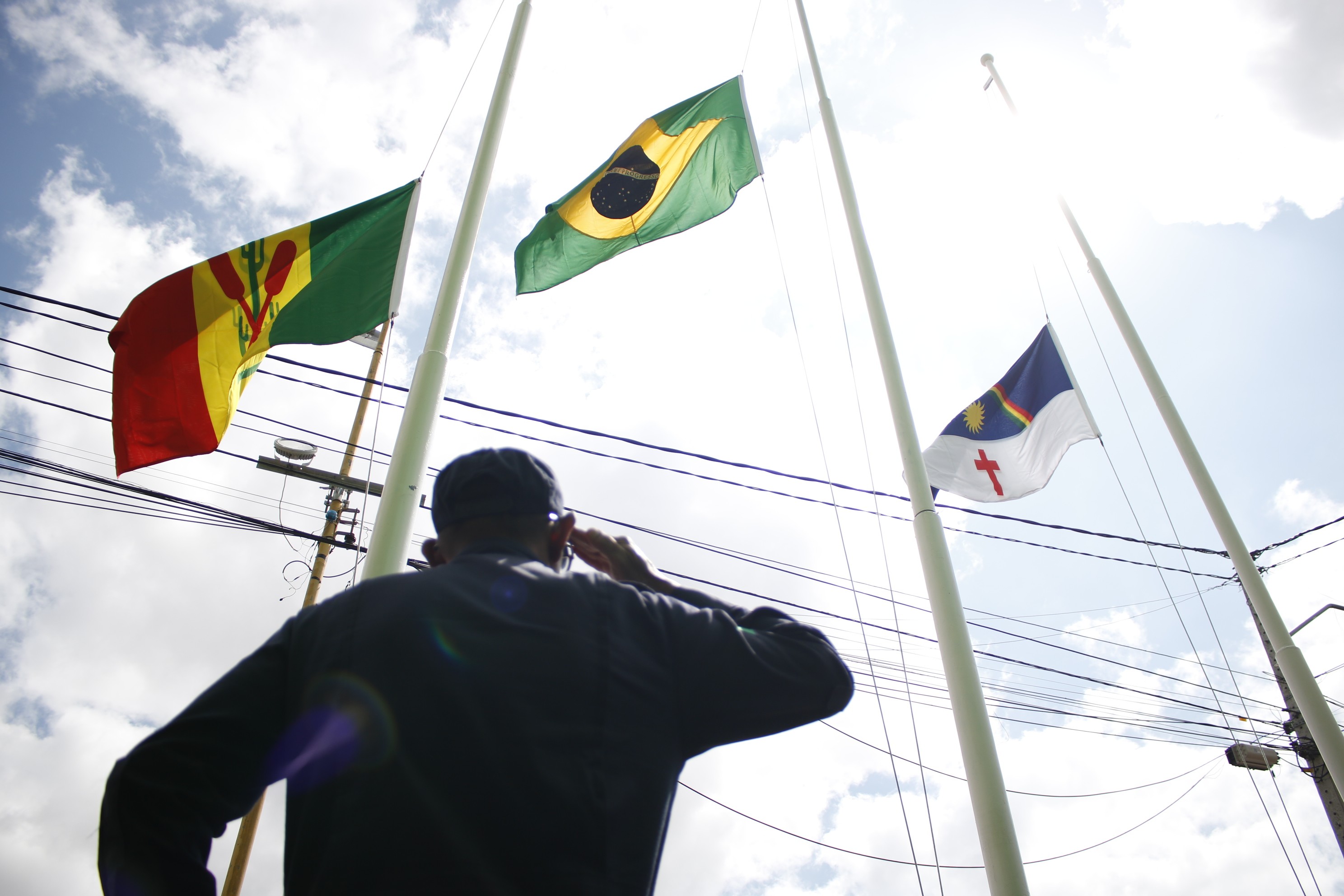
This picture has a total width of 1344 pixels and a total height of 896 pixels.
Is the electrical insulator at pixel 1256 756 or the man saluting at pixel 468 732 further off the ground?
the electrical insulator at pixel 1256 756

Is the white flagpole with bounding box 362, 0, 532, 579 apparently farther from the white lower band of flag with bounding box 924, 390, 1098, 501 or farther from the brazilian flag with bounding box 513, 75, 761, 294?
the white lower band of flag with bounding box 924, 390, 1098, 501

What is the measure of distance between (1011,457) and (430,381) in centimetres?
559

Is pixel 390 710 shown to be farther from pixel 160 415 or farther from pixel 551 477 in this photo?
pixel 160 415

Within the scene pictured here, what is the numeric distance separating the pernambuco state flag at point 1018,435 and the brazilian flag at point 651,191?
9.85 ft

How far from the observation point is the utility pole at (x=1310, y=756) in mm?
10555

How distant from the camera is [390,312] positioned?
4.97 meters

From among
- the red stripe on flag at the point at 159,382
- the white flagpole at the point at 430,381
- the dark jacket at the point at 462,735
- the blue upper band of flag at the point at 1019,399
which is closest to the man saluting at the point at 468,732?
the dark jacket at the point at 462,735

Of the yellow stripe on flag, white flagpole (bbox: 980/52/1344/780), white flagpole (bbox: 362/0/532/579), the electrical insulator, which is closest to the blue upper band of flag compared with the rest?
white flagpole (bbox: 980/52/1344/780)

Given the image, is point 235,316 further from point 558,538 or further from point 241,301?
point 558,538

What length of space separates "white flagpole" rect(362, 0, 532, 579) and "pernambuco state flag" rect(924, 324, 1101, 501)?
4482 millimetres

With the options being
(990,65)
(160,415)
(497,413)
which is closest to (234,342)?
(160,415)

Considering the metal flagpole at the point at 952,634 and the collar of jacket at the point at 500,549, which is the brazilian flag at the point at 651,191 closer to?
the metal flagpole at the point at 952,634

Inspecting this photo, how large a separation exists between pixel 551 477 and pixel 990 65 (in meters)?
9.86

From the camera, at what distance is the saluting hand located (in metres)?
1.65
